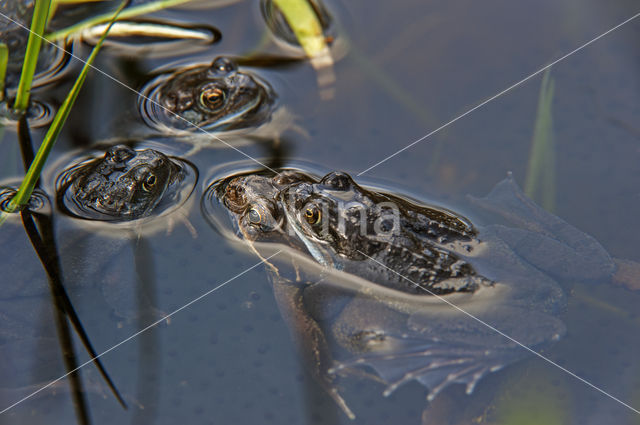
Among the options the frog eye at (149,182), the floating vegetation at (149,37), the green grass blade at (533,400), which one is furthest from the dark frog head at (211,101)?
the green grass blade at (533,400)

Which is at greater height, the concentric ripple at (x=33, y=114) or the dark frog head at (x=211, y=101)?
the dark frog head at (x=211, y=101)

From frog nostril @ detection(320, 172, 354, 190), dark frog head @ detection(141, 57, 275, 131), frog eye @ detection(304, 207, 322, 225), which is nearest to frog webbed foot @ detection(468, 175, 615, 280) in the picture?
frog nostril @ detection(320, 172, 354, 190)

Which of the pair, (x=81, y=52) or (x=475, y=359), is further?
(x=81, y=52)

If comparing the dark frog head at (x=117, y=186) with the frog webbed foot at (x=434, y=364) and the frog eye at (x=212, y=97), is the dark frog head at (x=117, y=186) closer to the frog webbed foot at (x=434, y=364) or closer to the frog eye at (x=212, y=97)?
the frog eye at (x=212, y=97)

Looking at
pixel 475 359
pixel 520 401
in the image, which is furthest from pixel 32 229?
pixel 520 401

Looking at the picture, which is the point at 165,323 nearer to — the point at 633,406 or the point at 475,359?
the point at 475,359

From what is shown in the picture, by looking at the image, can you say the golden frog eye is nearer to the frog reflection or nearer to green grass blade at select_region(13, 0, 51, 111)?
the frog reflection

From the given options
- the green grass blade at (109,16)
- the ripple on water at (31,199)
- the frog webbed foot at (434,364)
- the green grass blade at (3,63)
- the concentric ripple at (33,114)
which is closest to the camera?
the frog webbed foot at (434,364)
